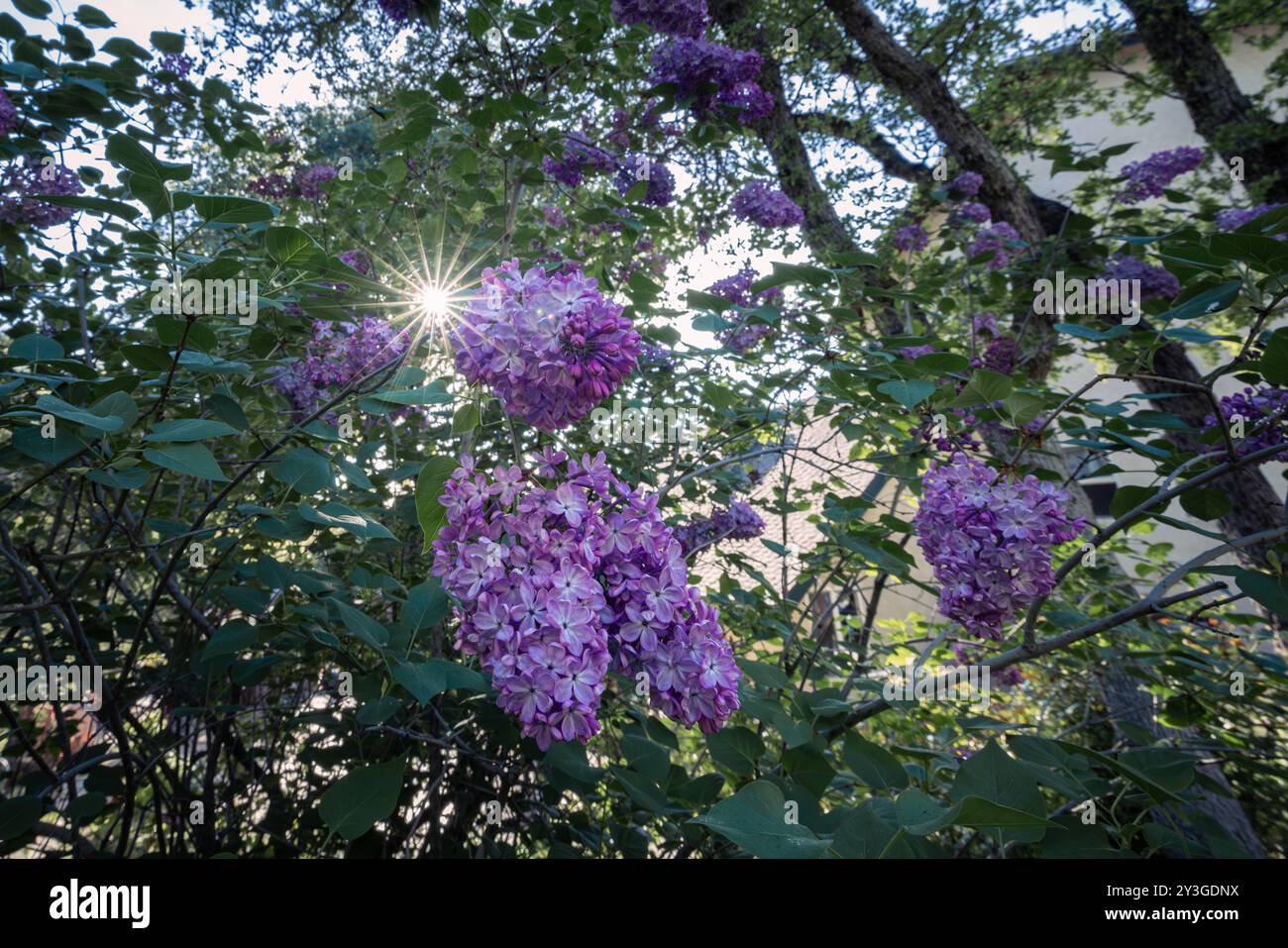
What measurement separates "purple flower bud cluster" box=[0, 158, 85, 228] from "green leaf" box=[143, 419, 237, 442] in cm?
184

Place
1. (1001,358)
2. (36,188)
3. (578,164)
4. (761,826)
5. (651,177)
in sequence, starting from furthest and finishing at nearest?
(1001,358) < (651,177) < (578,164) < (36,188) < (761,826)

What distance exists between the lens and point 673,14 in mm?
2584

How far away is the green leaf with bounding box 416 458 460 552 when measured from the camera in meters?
1.09

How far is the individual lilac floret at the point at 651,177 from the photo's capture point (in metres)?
2.39

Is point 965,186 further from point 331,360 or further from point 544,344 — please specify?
point 331,360

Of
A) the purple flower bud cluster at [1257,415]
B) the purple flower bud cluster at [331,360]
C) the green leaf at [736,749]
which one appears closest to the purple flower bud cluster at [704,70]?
the purple flower bud cluster at [331,360]

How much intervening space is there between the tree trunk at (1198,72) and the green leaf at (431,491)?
561 cm

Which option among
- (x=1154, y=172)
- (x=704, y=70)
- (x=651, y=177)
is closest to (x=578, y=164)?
(x=651, y=177)

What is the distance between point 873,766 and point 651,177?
228cm

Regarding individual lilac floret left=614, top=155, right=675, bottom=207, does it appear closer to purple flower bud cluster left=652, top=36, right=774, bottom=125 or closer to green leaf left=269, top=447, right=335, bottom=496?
purple flower bud cluster left=652, top=36, right=774, bottom=125

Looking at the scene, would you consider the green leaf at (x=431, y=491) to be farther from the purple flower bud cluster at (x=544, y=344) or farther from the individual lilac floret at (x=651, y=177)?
the individual lilac floret at (x=651, y=177)
